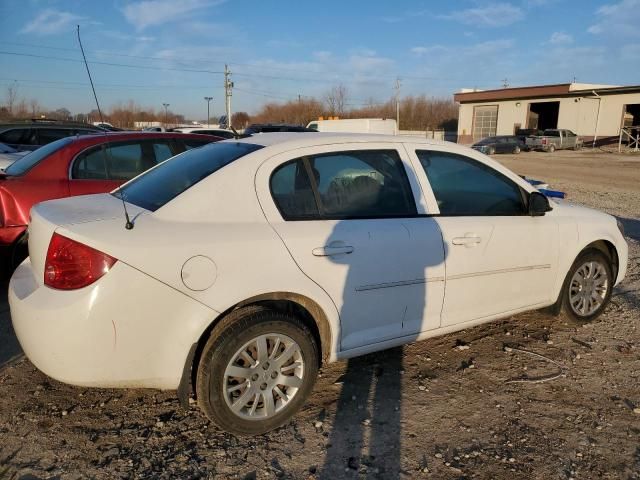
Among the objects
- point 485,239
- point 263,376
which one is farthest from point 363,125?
point 263,376

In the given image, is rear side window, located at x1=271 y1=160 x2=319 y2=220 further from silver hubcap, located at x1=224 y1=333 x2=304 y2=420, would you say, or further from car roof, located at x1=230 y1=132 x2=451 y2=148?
silver hubcap, located at x1=224 y1=333 x2=304 y2=420

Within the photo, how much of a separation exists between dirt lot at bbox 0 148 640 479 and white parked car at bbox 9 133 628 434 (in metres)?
0.28

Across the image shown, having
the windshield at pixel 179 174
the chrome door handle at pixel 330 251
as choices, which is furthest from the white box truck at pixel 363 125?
the chrome door handle at pixel 330 251

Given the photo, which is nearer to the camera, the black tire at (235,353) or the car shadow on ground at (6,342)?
the black tire at (235,353)

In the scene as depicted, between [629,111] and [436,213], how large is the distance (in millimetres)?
47435

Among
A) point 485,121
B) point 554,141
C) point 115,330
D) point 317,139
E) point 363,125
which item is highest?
point 485,121

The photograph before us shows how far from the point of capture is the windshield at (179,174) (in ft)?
9.93

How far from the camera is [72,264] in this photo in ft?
8.41

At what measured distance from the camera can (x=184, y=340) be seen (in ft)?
8.69

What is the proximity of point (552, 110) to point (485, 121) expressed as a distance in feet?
22.3

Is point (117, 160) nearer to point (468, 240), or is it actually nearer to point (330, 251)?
point (330, 251)

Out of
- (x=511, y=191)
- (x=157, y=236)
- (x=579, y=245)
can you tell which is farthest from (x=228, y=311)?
(x=579, y=245)

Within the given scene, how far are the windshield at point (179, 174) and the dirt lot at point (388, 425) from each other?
1.30m

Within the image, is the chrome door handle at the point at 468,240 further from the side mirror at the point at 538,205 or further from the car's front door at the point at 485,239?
the side mirror at the point at 538,205
